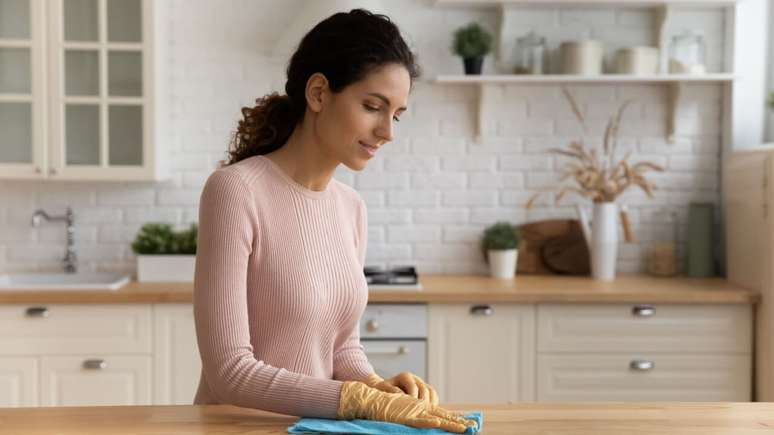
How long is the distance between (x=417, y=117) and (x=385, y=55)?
7.60 feet

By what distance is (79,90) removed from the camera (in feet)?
12.3

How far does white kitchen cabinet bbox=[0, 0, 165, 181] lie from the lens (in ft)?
12.1

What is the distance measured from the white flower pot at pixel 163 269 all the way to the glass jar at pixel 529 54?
65.5 inches

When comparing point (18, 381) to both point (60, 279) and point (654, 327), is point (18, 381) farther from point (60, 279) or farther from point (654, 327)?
point (654, 327)

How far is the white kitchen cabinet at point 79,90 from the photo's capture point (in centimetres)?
370

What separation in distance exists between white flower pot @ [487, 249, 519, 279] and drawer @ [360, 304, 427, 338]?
58cm

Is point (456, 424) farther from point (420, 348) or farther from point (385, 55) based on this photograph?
point (420, 348)

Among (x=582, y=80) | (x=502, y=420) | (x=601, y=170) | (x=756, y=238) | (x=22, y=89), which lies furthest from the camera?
(x=601, y=170)

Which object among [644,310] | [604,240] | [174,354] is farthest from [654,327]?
[174,354]

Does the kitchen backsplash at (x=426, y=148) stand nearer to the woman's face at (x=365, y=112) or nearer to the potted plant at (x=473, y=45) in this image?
the potted plant at (x=473, y=45)

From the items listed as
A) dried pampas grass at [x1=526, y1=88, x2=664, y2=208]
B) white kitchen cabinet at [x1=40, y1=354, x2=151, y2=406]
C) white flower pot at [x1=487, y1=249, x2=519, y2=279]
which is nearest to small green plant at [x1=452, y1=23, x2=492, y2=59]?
dried pampas grass at [x1=526, y1=88, x2=664, y2=208]

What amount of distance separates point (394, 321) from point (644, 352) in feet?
3.30

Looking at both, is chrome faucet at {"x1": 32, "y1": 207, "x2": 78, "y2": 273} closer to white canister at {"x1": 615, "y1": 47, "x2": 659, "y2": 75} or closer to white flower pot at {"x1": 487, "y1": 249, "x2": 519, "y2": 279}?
white flower pot at {"x1": 487, "y1": 249, "x2": 519, "y2": 279}

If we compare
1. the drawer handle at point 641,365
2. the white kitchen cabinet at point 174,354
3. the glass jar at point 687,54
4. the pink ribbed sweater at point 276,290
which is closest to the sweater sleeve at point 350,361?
the pink ribbed sweater at point 276,290
